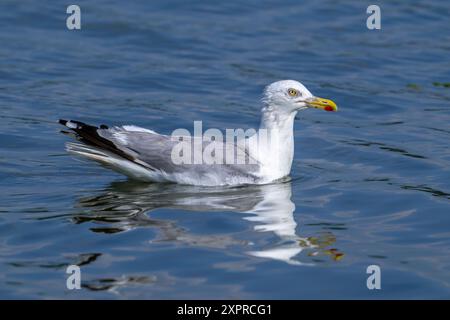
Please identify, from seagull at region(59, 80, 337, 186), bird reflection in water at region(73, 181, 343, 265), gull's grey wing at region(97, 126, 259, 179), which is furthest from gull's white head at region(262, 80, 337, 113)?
bird reflection in water at region(73, 181, 343, 265)

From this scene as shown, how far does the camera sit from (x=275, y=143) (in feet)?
37.9

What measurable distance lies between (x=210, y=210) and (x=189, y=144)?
107 centimetres

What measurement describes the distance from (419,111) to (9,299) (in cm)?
869

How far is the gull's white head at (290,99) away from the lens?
37.7 feet

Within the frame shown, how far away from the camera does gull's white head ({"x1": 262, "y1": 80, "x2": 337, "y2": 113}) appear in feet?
37.7

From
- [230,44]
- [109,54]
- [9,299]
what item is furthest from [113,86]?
[9,299]

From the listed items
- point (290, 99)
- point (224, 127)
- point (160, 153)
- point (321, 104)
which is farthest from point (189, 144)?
point (224, 127)

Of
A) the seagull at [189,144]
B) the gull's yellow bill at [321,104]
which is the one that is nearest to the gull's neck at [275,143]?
the seagull at [189,144]

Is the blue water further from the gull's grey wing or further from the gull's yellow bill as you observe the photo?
the gull's yellow bill

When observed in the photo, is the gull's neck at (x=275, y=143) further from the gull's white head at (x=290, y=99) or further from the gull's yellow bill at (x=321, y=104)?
the gull's yellow bill at (x=321, y=104)

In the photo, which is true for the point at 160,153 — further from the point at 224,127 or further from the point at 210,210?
the point at 224,127

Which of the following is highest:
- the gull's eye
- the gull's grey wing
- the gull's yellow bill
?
the gull's eye

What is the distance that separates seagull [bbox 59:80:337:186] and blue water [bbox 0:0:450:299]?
0.16 m
